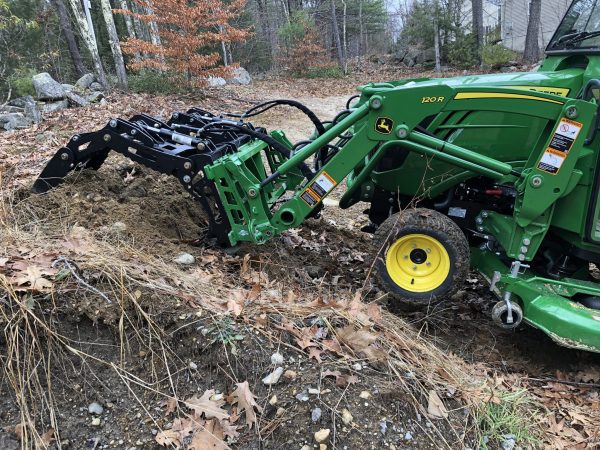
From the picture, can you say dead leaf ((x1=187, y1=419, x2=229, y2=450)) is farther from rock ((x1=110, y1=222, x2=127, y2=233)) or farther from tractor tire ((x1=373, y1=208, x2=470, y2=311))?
rock ((x1=110, y1=222, x2=127, y2=233))

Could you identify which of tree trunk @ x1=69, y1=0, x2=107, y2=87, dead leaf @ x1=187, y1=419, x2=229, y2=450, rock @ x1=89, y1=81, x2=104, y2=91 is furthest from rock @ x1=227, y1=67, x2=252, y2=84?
dead leaf @ x1=187, y1=419, x2=229, y2=450

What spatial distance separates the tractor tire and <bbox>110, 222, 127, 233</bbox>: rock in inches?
84.7

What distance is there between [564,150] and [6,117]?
9.73m

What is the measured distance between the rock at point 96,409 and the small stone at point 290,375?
1.00 metres

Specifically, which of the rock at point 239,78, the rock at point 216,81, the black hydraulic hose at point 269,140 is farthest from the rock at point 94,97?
the black hydraulic hose at point 269,140

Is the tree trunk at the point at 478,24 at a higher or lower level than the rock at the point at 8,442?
higher

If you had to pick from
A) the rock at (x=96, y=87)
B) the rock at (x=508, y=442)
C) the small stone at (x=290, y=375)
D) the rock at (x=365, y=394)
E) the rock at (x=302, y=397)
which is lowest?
the rock at (x=508, y=442)

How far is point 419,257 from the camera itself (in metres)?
3.84

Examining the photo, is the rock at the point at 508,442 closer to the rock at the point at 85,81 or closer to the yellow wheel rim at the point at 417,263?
the yellow wheel rim at the point at 417,263

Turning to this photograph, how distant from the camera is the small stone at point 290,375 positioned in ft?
8.80

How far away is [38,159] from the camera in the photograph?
663 cm

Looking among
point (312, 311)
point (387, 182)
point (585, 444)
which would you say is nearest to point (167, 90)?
point (387, 182)

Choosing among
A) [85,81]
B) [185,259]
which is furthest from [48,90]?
[185,259]

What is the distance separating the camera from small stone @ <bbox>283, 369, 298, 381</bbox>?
2.68 meters
